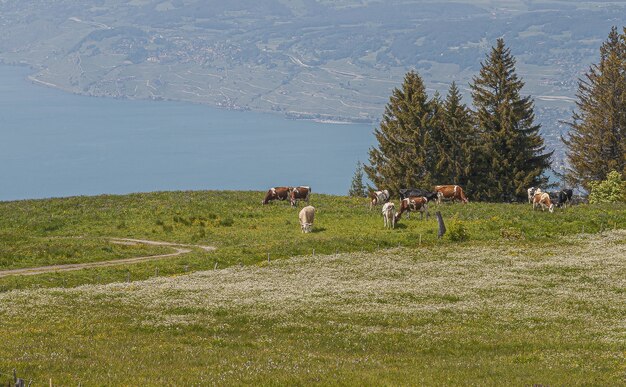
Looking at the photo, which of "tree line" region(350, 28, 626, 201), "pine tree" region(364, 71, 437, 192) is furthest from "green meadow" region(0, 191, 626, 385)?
"pine tree" region(364, 71, 437, 192)

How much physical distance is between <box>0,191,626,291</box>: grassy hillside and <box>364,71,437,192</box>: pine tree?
63.1 ft

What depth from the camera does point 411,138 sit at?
93125 mm

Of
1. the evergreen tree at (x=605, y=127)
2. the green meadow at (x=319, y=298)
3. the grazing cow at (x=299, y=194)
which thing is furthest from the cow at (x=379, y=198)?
the evergreen tree at (x=605, y=127)

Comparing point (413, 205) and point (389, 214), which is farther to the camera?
point (413, 205)

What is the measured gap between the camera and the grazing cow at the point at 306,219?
190ft

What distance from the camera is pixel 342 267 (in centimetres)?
4562

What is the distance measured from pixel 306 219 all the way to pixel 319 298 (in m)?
22.0

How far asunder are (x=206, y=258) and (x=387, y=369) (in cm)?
2674

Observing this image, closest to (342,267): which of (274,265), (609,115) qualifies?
(274,265)

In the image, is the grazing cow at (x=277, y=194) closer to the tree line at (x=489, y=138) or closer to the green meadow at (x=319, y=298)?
the green meadow at (x=319, y=298)

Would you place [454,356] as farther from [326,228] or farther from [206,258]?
[326,228]

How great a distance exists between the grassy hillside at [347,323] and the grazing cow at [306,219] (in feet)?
29.0

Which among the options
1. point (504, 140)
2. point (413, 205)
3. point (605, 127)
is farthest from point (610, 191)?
point (413, 205)

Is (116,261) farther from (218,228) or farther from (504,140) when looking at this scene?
(504,140)
